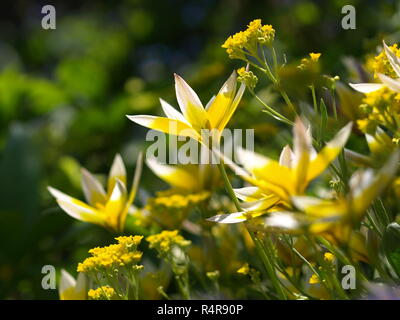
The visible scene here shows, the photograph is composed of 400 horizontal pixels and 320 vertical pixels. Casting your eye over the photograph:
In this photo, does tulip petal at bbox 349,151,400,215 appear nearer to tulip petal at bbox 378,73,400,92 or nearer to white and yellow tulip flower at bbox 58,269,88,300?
tulip petal at bbox 378,73,400,92

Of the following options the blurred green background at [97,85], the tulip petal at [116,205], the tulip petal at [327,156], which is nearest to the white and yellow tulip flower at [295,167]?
the tulip petal at [327,156]

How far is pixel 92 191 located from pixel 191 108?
0.20m

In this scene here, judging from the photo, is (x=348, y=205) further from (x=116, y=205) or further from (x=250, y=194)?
(x=116, y=205)

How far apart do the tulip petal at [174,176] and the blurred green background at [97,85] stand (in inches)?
2.7

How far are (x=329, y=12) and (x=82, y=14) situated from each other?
6.51ft

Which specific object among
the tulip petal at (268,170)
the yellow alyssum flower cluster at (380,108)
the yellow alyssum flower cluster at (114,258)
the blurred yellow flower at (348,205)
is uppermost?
the yellow alyssum flower cluster at (380,108)

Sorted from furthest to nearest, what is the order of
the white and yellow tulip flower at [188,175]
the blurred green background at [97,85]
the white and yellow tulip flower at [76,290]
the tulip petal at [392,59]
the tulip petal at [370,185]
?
the blurred green background at [97,85], the white and yellow tulip flower at [188,175], the white and yellow tulip flower at [76,290], the tulip petal at [392,59], the tulip petal at [370,185]

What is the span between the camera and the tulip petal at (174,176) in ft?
2.28

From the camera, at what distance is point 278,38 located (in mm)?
1539

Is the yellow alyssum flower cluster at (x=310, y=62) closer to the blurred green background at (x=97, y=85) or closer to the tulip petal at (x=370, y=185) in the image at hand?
the tulip petal at (x=370, y=185)

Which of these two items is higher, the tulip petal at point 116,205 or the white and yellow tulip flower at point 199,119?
the white and yellow tulip flower at point 199,119

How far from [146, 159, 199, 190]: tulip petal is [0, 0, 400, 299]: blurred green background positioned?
2.7 inches

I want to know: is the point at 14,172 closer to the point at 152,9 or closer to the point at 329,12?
the point at 329,12

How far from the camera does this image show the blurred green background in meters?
0.85
